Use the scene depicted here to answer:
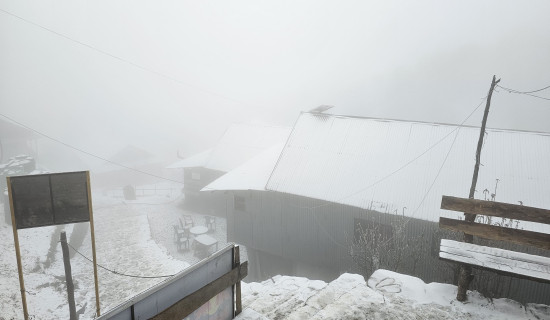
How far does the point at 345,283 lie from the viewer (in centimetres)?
654

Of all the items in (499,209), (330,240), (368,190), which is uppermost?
(499,209)

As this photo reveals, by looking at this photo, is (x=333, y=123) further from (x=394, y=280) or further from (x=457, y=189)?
(x=394, y=280)

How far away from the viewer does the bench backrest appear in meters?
4.93

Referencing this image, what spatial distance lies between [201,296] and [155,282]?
15230mm

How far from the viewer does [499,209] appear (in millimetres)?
5188

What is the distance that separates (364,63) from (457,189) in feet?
616

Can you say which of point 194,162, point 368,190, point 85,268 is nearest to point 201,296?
point 368,190

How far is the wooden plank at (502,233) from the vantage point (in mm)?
4929

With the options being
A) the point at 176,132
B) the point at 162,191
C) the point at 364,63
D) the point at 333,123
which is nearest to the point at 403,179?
the point at 333,123

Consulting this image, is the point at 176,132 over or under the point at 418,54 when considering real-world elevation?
under

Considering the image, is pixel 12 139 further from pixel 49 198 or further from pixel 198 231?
pixel 49 198

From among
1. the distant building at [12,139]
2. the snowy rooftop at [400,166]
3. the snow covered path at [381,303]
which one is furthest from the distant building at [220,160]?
the distant building at [12,139]

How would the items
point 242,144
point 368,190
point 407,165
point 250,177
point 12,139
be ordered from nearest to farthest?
point 368,190 < point 407,165 < point 250,177 < point 242,144 < point 12,139

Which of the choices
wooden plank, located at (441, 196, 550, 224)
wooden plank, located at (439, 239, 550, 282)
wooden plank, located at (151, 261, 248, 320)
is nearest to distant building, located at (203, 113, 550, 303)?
wooden plank, located at (439, 239, 550, 282)
